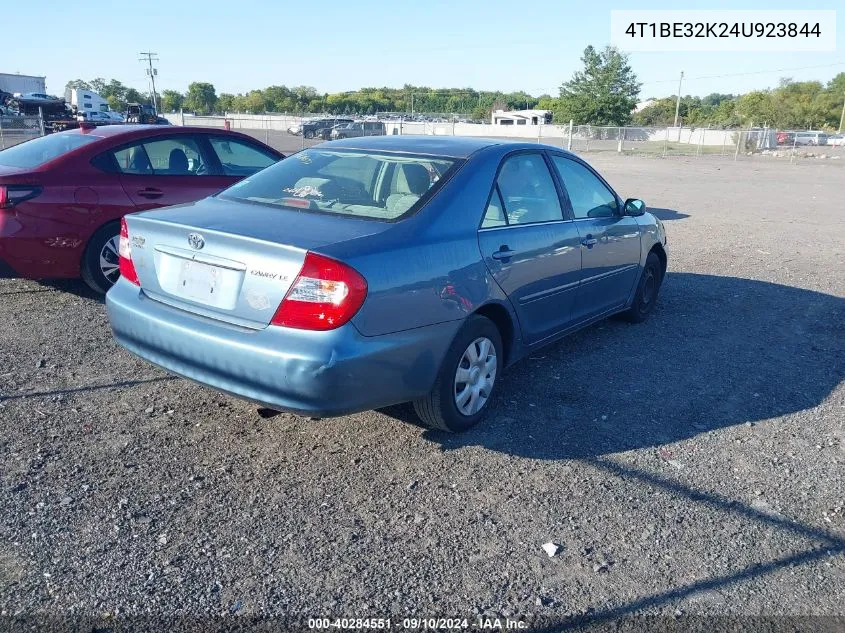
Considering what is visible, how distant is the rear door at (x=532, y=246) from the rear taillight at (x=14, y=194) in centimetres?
394

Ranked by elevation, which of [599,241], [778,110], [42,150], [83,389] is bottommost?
[83,389]

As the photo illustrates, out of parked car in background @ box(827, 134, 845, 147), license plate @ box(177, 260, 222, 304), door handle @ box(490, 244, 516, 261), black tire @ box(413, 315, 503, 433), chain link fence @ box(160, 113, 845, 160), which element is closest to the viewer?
license plate @ box(177, 260, 222, 304)

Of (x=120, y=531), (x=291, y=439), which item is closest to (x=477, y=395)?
(x=291, y=439)

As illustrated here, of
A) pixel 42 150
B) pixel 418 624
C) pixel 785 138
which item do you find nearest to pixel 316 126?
pixel 785 138

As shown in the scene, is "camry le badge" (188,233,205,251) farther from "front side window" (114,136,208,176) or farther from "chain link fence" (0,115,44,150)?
"chain link fence" (0,115,44,150)

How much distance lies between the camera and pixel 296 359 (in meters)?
3.22

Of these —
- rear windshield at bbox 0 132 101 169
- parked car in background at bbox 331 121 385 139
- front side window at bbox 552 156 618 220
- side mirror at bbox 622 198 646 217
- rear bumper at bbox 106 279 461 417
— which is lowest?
rear bumper at bbox 106 279 461 417

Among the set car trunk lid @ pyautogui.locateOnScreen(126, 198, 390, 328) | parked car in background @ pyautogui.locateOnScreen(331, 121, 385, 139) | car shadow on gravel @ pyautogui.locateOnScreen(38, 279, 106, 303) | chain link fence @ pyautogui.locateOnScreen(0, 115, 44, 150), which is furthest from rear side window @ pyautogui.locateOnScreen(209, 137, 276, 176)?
parked car in background @ pyautogui.locateOnScreen(331, 121, 385, 139)

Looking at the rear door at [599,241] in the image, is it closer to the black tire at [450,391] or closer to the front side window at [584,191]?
the front side window at [584,191]

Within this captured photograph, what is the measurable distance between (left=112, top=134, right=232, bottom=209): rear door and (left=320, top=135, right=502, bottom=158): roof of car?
2.41 metres

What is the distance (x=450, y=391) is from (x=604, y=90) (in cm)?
6679

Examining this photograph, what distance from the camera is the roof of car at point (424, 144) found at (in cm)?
442

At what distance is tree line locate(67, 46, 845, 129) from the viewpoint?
65.2 meters

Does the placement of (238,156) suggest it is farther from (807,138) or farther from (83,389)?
(807,138)
